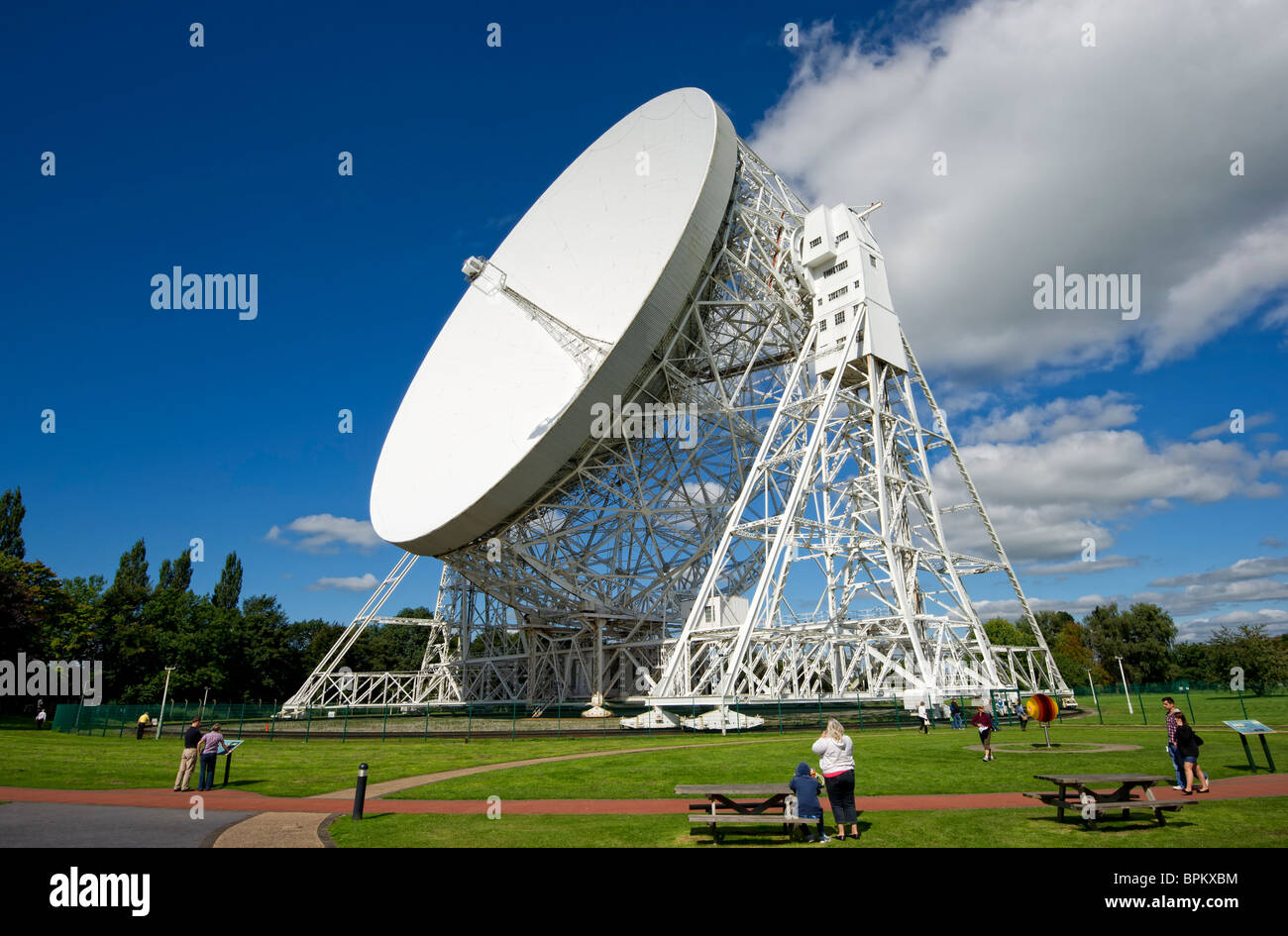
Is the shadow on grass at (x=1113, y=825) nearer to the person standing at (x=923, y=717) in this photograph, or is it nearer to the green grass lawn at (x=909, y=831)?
the green grass lawn at (x=909, y=831)

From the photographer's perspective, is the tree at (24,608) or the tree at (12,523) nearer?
the tree at (24,608)

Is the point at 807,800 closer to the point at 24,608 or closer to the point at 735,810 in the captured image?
the point at 735,810

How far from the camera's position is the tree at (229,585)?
77000mm

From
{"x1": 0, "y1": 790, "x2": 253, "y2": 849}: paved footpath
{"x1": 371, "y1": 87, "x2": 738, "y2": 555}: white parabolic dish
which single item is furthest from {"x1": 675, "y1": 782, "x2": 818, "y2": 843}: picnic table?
{"x1": 371, "y1": 87, "x2": 738, "y2": 555}: white parabolic dish

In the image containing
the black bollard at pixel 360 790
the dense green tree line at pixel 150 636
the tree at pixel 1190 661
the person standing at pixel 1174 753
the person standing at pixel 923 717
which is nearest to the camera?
the black bollard at pixel 360 790

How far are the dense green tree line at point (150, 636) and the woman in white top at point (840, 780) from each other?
162 feet

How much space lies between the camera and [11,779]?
14.4 m

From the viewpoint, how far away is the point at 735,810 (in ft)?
30.7

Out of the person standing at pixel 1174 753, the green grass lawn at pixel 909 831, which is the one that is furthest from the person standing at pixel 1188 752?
the green grass lawn at pixel 909 831

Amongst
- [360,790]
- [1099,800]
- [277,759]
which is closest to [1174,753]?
[1099,800]

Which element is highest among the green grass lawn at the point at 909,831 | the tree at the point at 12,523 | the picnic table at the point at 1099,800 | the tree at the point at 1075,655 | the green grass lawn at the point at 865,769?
the tree at the point at 12,523

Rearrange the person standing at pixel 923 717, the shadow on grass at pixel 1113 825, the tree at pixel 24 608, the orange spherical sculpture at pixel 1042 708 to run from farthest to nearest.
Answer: the tree at pixel 24 608, the person standing at pixel 923 717, the orange spherical sculpture at pixel 1042 708, the shadow on grass at pixel 1113 825

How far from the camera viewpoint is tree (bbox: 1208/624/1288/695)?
5200cm
